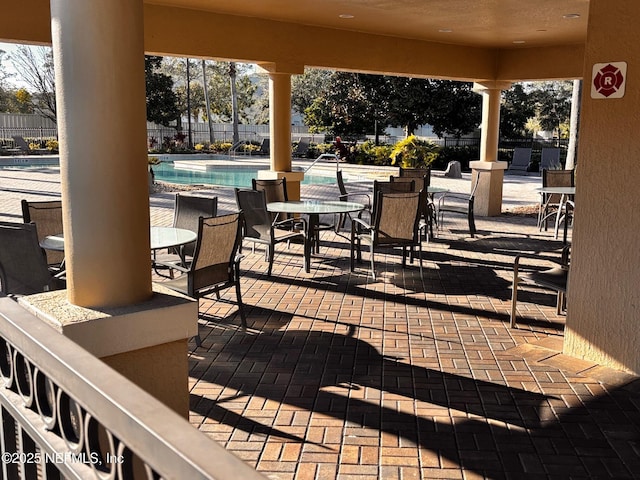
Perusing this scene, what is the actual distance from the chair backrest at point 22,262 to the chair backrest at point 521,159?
72.9 ft

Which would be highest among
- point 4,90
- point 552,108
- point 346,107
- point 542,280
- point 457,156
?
point 4,90

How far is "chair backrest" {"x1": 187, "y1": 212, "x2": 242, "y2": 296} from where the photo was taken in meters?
4.88

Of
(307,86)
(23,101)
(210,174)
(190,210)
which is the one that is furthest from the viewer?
(307,86)

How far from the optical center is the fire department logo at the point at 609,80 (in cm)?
418

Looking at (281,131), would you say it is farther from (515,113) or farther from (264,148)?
(264,148)

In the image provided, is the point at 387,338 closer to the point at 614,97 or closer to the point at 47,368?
the point at 614,97

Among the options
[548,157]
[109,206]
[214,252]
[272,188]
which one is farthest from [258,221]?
[548,157]

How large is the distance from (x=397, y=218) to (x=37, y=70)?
112ft

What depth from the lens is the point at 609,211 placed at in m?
4.38

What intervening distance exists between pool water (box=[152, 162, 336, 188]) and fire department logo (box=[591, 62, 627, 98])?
50.2ft

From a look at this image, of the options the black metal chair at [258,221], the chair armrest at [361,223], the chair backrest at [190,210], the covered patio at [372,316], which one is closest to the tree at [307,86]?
the covered patio at [372,316]

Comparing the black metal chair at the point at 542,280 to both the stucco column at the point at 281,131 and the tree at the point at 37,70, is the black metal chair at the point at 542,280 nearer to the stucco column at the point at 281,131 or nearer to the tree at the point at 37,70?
the stucco column at the point at 281,131

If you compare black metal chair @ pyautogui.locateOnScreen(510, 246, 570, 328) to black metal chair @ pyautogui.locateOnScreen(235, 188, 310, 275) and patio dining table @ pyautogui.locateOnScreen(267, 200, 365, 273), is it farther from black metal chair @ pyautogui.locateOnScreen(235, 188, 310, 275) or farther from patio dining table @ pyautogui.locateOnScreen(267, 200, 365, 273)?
black metal chair @ pyautogui.locateOnScreen(235, 188, 310, 275)

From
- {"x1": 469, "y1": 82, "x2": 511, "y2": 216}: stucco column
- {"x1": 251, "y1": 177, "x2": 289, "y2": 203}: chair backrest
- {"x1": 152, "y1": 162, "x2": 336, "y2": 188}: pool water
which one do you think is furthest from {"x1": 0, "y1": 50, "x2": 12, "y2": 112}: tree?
{"x1": 251, "y1": 177, "x2": 289, "y2": 203}: chair backrest
